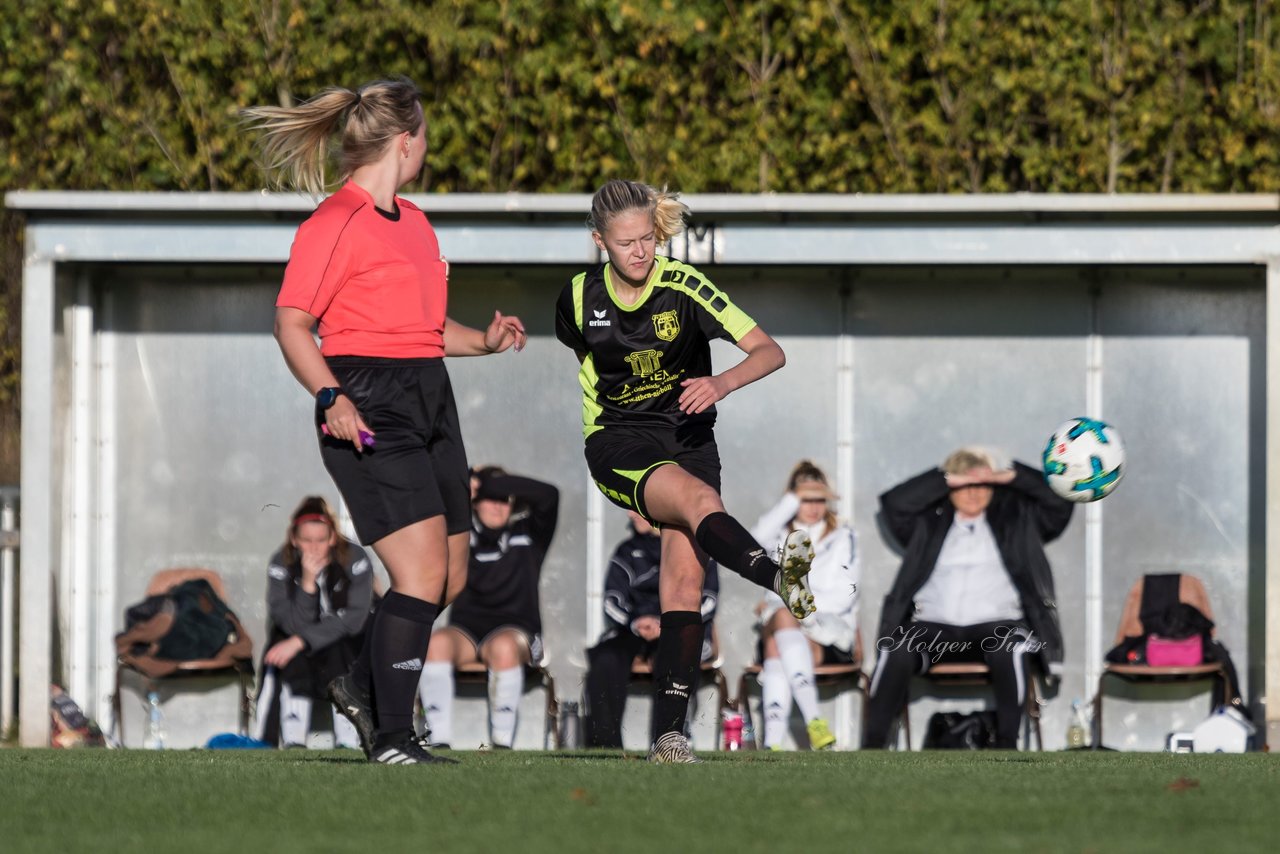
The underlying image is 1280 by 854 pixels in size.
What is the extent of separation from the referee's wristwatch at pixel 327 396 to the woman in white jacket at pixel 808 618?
4673mm

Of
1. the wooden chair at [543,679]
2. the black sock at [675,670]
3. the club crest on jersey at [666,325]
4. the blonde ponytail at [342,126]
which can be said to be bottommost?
the wooden chair at [543,679]

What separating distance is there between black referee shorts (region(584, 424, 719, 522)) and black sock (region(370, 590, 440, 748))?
2.22 feet

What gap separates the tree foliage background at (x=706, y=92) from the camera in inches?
464

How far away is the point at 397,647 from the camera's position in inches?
188

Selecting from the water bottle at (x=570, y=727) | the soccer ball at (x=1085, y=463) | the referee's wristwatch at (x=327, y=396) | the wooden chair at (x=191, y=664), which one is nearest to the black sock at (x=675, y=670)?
the referee's wristwatch at (x=327, y=396)

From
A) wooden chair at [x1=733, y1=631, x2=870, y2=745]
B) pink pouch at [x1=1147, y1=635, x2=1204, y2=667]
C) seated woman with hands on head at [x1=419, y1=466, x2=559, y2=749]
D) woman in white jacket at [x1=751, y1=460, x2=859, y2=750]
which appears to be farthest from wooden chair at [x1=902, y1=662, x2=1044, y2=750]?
seated woman with hands on head at [x1=419, y1=466, x2=559, y2=749]

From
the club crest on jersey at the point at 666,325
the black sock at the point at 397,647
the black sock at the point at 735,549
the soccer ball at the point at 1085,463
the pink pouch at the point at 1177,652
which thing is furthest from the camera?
the pink pouch at the point at 1177,652

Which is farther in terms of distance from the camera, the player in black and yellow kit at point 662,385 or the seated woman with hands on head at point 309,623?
the seated woman with hands on head at point 309,623

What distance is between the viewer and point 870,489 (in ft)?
31.0

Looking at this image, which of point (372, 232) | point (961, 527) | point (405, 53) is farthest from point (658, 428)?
point (405, 53)

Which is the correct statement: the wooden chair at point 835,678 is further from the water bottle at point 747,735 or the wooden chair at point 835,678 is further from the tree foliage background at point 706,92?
the tree foliage background at point 706,92

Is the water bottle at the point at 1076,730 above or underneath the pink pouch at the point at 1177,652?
underneath

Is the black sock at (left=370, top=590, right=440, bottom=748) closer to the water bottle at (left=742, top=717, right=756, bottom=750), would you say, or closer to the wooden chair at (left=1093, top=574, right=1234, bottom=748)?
the water bottle at (left=742, top=717, right=756, bottom=750)

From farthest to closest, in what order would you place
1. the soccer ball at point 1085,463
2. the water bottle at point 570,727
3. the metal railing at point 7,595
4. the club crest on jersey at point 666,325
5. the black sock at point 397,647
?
the metal railing at point 7,595
the water bottle at point 570,727
the soccer ball at point 1085,463
the club crest on jersey at point 666,325
the black sock at point 397,647
